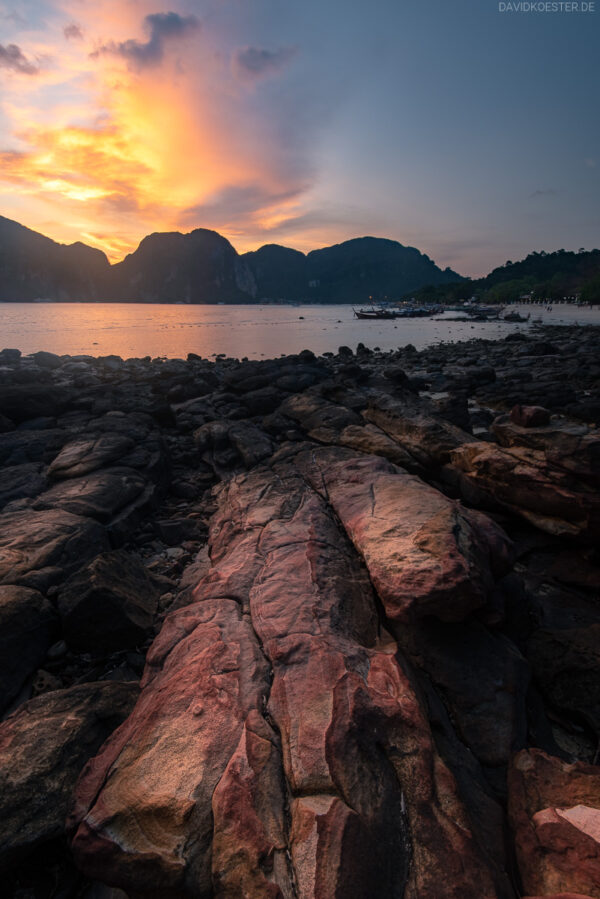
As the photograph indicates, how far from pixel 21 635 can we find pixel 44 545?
5.85 feet

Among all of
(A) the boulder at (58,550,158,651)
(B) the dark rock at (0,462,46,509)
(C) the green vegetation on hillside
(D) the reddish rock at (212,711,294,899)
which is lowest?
(A) the boulder at (58,550,158,651)

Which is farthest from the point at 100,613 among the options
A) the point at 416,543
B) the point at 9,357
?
the point at 9,357

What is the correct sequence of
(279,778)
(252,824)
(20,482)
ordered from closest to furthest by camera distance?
(252,824) < (279,778) < (20,482)

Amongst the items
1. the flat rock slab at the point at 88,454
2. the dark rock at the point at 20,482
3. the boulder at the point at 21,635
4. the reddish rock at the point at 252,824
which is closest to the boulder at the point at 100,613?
the boulder at the point at 21,635

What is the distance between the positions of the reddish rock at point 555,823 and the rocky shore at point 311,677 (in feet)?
0.05

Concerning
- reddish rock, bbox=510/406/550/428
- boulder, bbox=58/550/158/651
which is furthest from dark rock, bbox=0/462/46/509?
reddish rock, bbox=510/406/550/428

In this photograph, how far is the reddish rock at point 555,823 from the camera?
8.66 feet

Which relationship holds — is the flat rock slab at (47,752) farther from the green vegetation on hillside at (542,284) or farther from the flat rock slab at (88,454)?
the green vegetation on hillside at (542,284)

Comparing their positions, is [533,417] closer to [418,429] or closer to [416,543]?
[418,429]

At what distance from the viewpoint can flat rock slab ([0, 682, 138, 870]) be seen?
10.4 ft

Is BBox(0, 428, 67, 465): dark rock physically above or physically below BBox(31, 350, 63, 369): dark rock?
below

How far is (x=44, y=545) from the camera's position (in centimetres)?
652

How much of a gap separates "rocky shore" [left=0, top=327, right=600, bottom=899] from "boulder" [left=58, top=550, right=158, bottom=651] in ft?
0.13

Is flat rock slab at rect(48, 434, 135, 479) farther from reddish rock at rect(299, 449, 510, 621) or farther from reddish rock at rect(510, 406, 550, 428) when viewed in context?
reddish rock at rect(510, 406, 550, 428)
